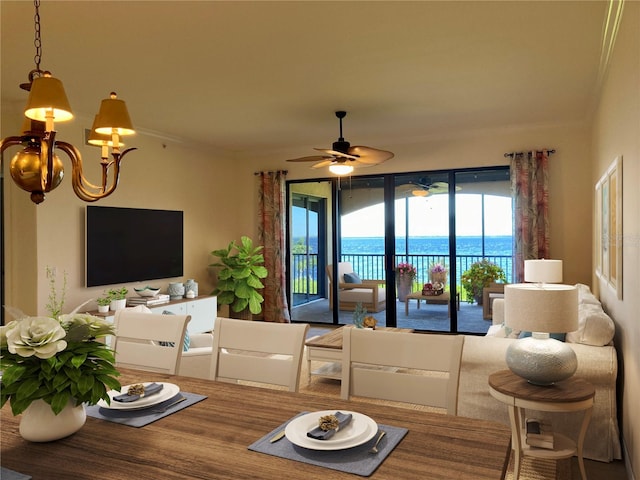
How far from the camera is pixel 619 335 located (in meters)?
3.25

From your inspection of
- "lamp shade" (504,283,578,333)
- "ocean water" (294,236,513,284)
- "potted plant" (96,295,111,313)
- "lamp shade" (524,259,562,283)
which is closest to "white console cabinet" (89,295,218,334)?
"potted plant" (96,295,111,313)

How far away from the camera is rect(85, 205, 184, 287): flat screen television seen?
210 inches

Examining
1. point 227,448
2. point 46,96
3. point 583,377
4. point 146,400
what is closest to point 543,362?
point 583,377

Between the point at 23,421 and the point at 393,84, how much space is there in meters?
3.79

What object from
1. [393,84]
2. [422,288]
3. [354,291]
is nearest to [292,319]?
[354,291]

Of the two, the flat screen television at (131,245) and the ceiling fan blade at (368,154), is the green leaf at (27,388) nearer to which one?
the ceiling fan blade at (368,154)

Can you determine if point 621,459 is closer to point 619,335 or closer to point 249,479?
point 619,335

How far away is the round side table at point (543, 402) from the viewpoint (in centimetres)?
242

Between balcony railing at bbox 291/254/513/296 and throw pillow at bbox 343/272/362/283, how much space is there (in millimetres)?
63

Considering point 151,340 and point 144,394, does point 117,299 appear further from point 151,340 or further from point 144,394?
point 144,394

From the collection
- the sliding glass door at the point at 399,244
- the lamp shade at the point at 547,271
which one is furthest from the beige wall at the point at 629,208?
the sliding glass door at the point at 399,244

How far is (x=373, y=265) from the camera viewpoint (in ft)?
23.1

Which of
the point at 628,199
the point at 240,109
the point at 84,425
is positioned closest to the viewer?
the point at 84,425

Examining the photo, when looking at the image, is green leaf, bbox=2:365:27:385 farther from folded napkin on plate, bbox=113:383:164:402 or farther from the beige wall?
the beige wall
